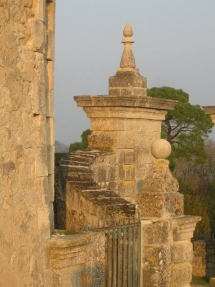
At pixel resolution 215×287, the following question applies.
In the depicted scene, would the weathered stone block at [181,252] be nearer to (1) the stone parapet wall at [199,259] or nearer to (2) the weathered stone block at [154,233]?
(2) the weathered stone block at [154,233]

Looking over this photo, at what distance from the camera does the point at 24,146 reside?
590 centimetres

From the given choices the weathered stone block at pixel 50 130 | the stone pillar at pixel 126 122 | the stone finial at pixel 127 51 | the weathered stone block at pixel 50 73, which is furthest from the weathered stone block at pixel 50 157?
the stone finial at pixel 127 51

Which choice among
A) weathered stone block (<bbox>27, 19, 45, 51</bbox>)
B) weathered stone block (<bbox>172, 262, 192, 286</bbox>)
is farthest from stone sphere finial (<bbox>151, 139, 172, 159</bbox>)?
weathered stone block (<bbox>27, 19, 45, 51</bbox>)

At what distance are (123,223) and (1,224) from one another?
85.6 inches

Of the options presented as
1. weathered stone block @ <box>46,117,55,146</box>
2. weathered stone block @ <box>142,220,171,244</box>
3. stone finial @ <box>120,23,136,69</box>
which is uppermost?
stone finial @ <box>120,23,136,69</box>

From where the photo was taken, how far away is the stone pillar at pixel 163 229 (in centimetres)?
788

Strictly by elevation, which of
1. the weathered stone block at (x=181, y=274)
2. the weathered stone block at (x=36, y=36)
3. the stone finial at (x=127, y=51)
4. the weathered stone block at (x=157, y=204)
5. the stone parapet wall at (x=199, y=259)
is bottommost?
the stone parapet wall at (x=199, y=259)

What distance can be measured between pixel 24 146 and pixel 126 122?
5483 millimetres

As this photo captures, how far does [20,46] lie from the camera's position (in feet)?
19.3

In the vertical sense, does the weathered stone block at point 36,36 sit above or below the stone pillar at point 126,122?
above

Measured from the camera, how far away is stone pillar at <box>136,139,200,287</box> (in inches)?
310

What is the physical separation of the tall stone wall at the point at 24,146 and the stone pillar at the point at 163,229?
Result: 1.90 meters

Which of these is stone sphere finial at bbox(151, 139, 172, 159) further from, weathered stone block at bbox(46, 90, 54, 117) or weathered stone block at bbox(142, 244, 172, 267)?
weathered stone block at bbox(46, 90, 54, 117)

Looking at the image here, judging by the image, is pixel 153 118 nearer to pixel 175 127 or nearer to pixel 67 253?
pixel 67 253
